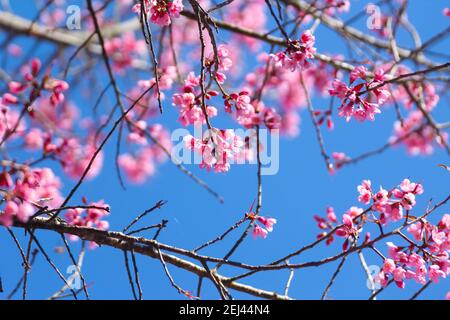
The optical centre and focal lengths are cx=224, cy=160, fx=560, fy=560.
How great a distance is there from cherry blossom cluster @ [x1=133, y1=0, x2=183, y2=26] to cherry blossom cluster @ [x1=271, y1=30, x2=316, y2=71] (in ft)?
1.54

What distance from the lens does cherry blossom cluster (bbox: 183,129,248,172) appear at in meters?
2.49

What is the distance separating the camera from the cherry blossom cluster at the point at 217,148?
8.17 feet

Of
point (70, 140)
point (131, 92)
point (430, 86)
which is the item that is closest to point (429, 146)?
point (430, 86)

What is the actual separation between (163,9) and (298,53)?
62 cm

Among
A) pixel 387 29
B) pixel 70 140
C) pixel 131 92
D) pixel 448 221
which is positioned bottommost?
pixel 448 221

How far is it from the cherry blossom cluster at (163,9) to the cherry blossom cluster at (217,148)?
20.9 inches

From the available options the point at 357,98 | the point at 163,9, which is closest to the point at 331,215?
the point at 357,98

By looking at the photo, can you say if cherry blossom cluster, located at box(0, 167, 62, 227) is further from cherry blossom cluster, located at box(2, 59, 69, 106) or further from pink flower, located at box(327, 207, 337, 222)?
pink flower, located at box(327, 207, 337, 222)

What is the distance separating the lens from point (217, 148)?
250cm

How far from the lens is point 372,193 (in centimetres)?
261

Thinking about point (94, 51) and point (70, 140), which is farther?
point (94, 51)

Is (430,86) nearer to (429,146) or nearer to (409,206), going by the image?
(429,146)

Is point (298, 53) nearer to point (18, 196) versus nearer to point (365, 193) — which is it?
point (365, 193)
